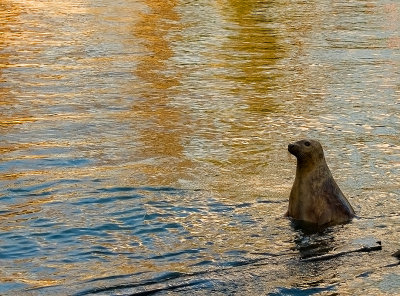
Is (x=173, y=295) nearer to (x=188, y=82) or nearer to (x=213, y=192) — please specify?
(x=213, y=192)

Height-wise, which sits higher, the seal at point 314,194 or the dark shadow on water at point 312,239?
the seal at point 314,194

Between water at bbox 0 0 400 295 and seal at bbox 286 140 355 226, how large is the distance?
20 centimetres

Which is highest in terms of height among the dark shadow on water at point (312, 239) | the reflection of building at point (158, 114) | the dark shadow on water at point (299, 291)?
the dark shadow on water at point (299, 291)

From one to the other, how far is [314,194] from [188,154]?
3.14m

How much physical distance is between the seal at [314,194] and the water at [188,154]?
0.20 m

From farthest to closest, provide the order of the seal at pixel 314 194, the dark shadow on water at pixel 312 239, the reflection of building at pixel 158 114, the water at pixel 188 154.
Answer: the reflection of building at pixel 158 114 → the seal at pixel 314 194 → the dark shadow on water at pixel 312 239 → the water at pixel 188 154

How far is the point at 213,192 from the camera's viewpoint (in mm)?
10359

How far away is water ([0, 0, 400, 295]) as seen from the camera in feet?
26.5

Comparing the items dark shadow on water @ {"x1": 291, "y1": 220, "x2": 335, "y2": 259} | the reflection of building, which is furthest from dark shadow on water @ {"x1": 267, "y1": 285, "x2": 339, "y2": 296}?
the reflection of building

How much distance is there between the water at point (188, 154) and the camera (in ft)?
26.5

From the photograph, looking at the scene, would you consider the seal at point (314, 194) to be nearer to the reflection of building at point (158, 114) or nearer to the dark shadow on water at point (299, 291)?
the dark shadow on water at point (299, 291)

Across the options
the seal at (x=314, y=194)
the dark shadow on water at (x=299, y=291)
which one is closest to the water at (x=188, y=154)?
the dark shadow on water at (x=299, y=291)

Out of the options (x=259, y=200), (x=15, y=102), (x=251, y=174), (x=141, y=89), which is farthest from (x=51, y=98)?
(x=259, y=200)

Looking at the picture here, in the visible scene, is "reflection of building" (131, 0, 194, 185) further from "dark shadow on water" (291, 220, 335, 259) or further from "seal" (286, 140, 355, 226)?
"dark shadow on water" (291, 220, 335, 259)
